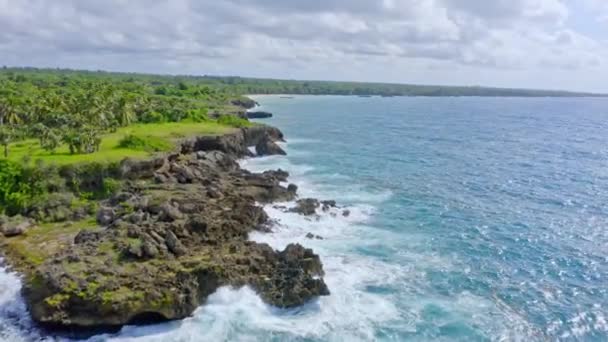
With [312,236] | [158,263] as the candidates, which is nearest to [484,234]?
[312,236]

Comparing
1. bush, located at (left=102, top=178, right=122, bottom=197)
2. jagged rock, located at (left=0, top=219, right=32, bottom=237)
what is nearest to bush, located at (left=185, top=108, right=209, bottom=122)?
bush, located at (left=102, top=178, right=122, bottom=197)

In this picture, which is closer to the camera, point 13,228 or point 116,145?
point 13,228

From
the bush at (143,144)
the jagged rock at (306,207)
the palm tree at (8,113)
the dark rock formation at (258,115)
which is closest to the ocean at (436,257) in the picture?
the jagged rock at (306,207)

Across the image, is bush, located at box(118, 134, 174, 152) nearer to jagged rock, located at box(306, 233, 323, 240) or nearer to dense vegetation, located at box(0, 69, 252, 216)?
dense vegetation, located at box(0, 69, 252, 216)

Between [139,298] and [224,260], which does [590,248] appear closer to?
[224,260]

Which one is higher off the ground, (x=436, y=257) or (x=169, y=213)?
(x=169, y=213)

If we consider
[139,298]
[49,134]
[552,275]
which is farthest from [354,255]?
[49,134]

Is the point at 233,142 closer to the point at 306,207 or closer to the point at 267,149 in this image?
the point at 267,149
